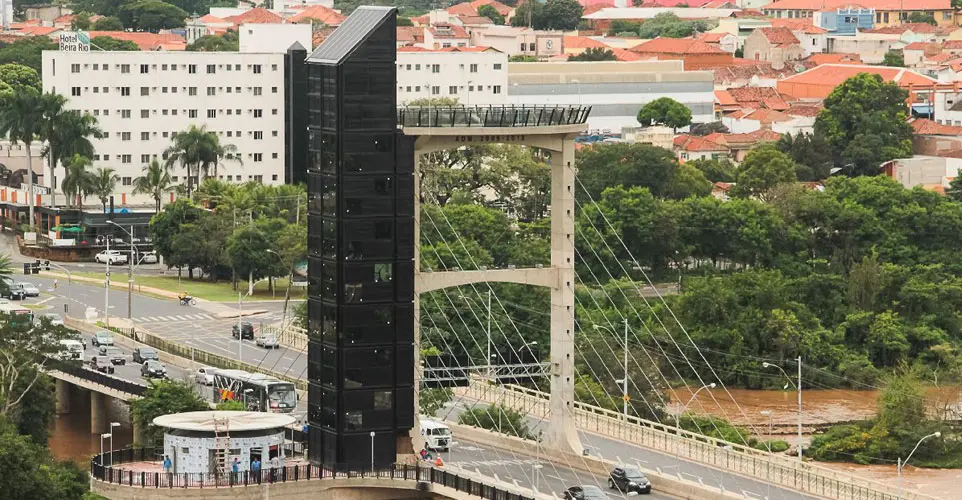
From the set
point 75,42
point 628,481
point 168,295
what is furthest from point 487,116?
point 75,42

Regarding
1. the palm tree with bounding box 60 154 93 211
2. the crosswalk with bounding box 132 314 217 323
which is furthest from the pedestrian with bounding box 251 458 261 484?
the palm tree with bounding box 60 154 93 211

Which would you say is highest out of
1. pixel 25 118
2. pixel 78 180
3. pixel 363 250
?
pixel 25 118

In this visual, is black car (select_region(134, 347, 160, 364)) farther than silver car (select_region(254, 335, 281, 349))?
No

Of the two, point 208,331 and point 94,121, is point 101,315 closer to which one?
point 208,331

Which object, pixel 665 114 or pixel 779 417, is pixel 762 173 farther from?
pixel 779 417

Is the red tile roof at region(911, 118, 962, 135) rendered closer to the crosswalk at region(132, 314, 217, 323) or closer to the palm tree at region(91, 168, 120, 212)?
the palm tree at region(91, 168, 120, 212)

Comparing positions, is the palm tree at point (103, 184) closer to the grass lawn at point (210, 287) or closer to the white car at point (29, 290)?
the grass lawn at point (210, 287)
